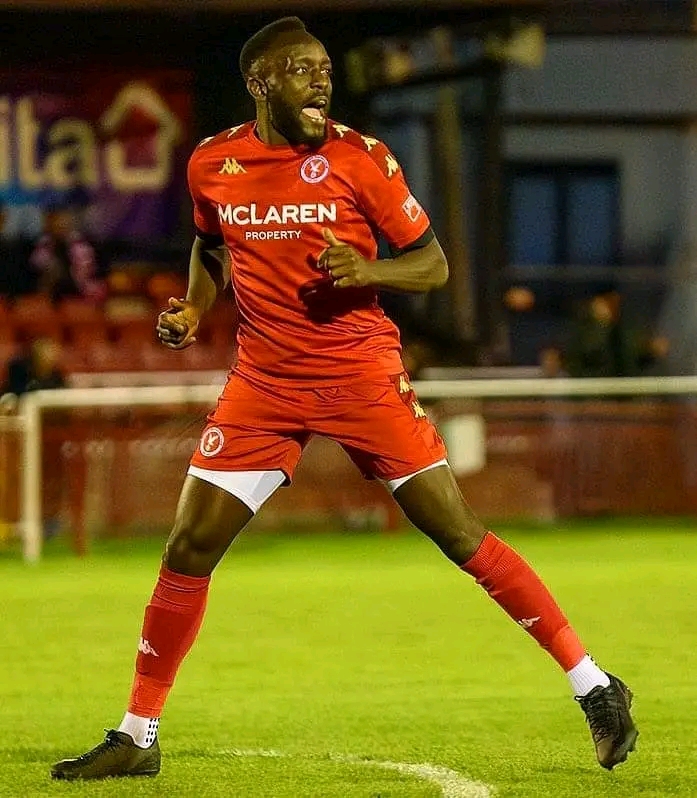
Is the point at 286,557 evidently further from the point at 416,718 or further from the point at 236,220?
the point at 236,220

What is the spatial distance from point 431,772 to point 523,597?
60 centimetres

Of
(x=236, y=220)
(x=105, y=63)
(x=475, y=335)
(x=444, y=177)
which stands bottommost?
(x=475, y=335)

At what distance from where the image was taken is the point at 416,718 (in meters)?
6.76

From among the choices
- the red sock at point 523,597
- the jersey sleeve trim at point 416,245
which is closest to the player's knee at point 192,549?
the red sock at point 523,597

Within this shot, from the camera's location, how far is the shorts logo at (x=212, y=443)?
18.4 ft

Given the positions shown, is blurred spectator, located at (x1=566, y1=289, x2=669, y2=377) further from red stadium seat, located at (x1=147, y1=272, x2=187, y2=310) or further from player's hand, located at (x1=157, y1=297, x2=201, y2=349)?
player's hand, located at (x1=157, y1=297, x2=201, y2=349)

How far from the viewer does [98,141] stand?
18625 millimetres

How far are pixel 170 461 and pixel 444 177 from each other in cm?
750

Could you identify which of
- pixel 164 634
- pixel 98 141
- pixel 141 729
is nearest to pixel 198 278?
pixel 164 634

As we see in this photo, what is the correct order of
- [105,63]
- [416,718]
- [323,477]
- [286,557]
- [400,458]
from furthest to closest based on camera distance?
[105,63] → [323,477] → [286,557] → [416,718] → [400,458]

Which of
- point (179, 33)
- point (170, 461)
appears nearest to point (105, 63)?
point (179, 33)

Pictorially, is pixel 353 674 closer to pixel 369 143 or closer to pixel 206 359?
pixel 369 143

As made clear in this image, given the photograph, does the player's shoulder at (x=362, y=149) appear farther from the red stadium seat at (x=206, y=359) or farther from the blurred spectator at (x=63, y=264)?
the blurred spectator at (x=63, y=264)

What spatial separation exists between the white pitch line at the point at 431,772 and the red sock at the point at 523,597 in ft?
1.51
